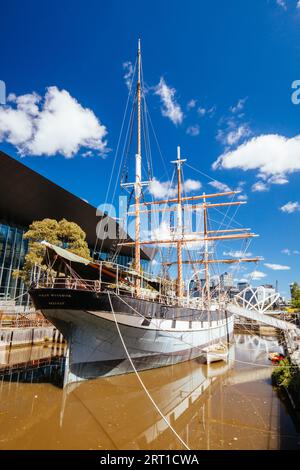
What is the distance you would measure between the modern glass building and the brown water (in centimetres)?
1922

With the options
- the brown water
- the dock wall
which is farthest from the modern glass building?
the brown water

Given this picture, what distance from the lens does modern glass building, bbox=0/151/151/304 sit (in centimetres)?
2943

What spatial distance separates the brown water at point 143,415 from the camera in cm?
741

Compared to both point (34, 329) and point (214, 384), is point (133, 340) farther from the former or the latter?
point (34, 329)

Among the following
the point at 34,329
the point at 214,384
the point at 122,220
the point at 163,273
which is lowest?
the point at 214,384

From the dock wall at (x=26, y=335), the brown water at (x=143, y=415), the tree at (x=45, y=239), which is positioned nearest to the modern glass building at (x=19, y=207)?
the tree at (x=45, y=239)

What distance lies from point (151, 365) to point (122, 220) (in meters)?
10.6

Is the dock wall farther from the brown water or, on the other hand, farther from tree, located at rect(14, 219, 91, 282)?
the brown water

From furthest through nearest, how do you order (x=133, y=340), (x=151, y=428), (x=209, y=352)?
1. (x=209, y=352)
2. (x=133, y=340)
3. (x=151, y=428)

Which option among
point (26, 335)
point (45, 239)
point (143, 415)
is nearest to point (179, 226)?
point (45, 239)

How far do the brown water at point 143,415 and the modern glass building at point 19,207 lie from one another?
1922cm

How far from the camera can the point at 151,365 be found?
15.1m

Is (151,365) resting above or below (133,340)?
below
